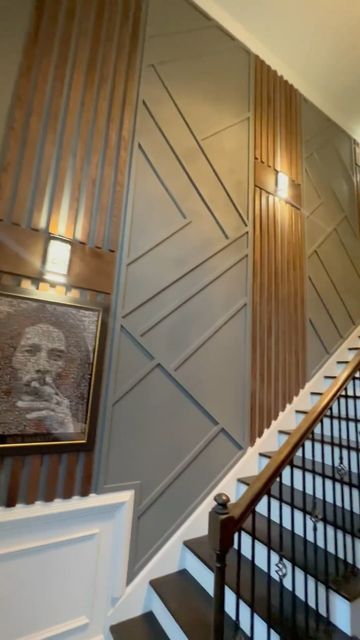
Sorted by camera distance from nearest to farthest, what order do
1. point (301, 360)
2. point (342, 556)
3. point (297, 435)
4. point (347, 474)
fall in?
1. point (297, 435)
2. point (342, 556)
3. point (347, 474)
4. point (301, 360)

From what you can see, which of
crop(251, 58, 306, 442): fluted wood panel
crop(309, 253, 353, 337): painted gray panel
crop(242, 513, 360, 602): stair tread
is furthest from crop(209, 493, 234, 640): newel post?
crop(309, 253, 353, 337): painted gray panel

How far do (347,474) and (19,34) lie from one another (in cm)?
355

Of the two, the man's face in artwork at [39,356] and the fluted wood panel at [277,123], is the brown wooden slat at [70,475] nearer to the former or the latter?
the man's face in artwork at [39,356]

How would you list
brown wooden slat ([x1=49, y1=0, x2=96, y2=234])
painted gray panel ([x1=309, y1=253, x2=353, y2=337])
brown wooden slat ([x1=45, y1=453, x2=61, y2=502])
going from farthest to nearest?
painted gray panel ([x1=309, y1=253, x2=353, y2=337]) < brown wooden slat ([x1=49, y1=0, x2=96, y2=234]) < brown wooden slat ([x1=45, y1=453, x2=61, y2=502])

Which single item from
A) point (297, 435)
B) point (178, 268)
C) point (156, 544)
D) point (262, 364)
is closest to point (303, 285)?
point (262, 364)

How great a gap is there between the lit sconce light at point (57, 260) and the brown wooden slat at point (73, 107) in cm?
9

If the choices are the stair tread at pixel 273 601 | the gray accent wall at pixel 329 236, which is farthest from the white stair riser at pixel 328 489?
the gray accent wall at pixel 329 236

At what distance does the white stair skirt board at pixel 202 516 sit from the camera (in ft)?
6.07

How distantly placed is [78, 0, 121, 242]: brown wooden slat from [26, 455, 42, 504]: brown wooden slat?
1328mm

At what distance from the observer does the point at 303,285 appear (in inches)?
128

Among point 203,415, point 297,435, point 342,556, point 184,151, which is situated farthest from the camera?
point 184,151

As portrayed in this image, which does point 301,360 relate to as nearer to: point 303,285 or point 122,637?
point 303,285

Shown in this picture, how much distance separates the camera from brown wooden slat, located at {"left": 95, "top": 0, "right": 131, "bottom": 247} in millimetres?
2096

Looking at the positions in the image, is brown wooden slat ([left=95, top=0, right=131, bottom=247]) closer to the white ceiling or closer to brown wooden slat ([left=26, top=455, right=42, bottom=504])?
the white ceiling
